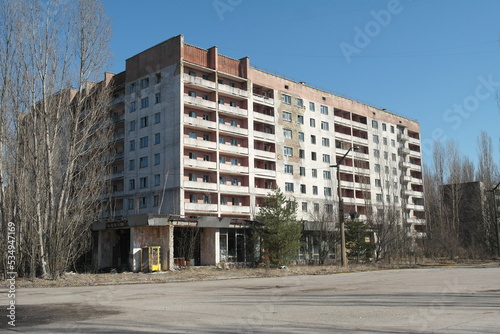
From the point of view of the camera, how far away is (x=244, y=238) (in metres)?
46.8

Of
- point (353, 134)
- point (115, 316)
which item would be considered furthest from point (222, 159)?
point (115, 316)

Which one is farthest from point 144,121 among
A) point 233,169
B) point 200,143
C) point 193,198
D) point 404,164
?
point 404,164

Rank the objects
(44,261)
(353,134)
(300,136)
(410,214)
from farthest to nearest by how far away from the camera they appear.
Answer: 1. (410,214)
2. (353,134)
3. (300,136)
4. (44,261)

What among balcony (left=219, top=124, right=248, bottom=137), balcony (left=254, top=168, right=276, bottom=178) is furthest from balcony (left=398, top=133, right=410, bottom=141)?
balcony (left=219, top=124, right=248, bottom=137)

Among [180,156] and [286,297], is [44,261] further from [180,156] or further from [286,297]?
[180,156]

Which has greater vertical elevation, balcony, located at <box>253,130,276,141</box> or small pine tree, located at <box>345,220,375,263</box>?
balcony, located at <box>253,130,276,141</box>

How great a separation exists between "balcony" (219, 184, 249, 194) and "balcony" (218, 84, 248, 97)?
11370 mm

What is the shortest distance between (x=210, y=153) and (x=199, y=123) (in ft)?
12.3

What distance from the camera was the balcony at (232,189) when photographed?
50731 millimetres

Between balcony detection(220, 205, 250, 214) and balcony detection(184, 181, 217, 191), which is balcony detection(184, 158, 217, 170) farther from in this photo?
balcony detection(220, 205, 250, 214)

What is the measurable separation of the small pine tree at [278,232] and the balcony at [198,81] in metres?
18.2

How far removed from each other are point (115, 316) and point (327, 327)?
4760 mm

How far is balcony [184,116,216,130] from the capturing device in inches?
1934

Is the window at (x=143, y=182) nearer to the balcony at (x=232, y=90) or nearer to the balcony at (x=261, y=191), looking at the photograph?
the balcony at (x=261, y=191)
